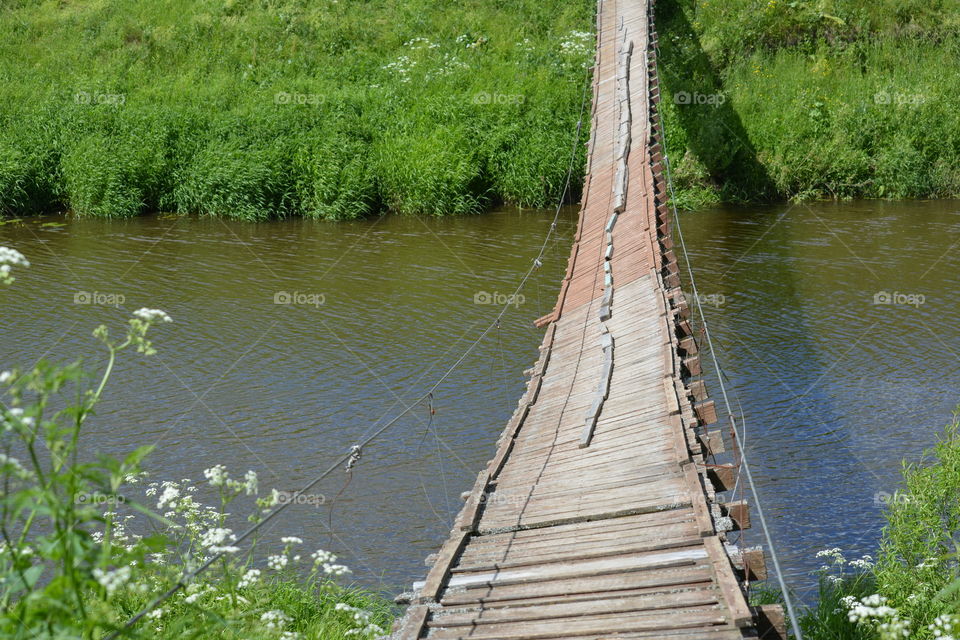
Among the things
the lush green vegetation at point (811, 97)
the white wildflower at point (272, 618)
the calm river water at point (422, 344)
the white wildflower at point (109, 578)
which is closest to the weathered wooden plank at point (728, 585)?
the white wildflower at point (272, 618)

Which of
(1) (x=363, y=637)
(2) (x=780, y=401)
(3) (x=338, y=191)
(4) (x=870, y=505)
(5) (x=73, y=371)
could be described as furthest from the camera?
(3) (x=338, y=191)

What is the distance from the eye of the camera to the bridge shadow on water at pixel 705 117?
21.2 metres

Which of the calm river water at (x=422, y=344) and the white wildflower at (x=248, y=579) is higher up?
the white wildflower at (x=248, y=579)

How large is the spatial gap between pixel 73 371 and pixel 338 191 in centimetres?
1853

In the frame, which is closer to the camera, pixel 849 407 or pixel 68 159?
pixel 849 407

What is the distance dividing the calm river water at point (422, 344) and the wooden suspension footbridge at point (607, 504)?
5.97ft

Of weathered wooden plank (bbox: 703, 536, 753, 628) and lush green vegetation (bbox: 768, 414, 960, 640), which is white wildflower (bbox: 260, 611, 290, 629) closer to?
weathered wooden plank (bbox: 703, 536, 753, 628)

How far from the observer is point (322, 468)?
32.3ft

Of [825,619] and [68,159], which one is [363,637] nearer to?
[825,619]

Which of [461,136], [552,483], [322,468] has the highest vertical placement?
[461,136]

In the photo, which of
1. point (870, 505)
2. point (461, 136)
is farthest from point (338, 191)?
point (870, 505)

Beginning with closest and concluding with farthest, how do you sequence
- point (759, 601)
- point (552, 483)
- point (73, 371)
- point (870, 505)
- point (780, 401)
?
point (73, 371) < point (552, 483) < point (759, 601) < point (870, 505) < point (780, 401)

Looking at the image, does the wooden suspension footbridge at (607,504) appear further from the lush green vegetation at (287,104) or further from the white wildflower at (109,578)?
the lush green vegetation at (287,104)

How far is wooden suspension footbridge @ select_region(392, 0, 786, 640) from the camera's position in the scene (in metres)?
4.72
